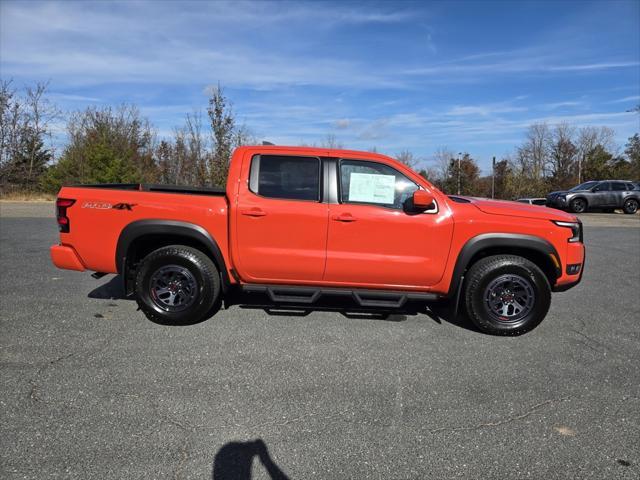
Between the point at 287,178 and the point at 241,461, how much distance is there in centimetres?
283

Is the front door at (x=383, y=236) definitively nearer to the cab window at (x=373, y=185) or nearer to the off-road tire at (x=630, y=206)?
the cab window at (x=373, y=185)

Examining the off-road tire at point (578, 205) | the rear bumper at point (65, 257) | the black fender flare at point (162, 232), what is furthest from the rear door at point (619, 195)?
the rear bumper at point (65, 257)

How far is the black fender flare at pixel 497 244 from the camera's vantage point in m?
4.25

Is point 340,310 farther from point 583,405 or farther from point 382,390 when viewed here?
point 583,405

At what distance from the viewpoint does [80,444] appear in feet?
7.96

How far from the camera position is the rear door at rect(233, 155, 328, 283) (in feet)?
14.0

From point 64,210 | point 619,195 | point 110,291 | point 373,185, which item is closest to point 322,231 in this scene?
point 373,185

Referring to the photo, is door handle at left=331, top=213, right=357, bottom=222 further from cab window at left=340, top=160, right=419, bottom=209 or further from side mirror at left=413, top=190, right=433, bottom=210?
side mirror at left=413, top=190, right=433, bottom=210

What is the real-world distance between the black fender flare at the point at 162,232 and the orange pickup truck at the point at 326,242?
0.4 inches

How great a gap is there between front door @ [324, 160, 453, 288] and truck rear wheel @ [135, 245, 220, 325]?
1.26 meters

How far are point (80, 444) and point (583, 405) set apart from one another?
3337 millimetres

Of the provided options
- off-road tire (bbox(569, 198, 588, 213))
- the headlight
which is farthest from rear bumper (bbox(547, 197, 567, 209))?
the headlight

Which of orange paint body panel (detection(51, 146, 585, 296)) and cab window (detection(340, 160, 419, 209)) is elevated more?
cab window (detection(340, 160, 419, 209))

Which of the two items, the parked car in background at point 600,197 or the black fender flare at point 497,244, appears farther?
the parked car in background at point 600,197
